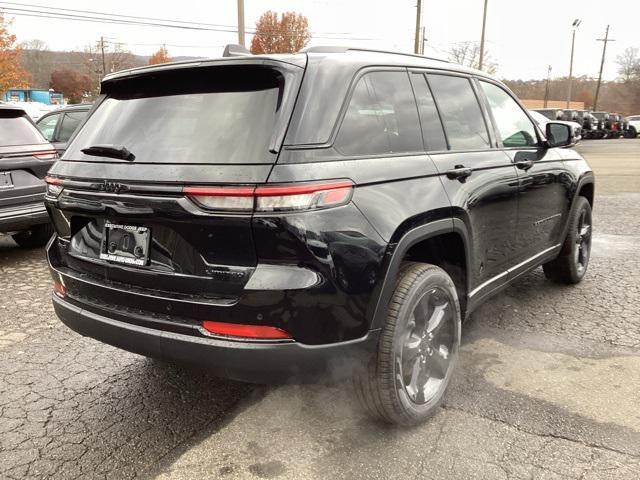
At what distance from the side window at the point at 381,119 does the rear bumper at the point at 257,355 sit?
83 cm

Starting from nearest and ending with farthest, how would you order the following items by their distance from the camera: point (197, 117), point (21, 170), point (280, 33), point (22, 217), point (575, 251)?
point (197, 117), point (575, 251), point (22, 217), point (21, 170), point (280, 33)

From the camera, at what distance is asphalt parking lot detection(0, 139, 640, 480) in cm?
238

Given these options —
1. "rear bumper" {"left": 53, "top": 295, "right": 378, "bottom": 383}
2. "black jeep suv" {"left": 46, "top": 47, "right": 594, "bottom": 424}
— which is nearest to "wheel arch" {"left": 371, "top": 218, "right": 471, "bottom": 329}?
"black jeep suv" {"left": 46, "top": 47, "right": 594, "bottom": 424}

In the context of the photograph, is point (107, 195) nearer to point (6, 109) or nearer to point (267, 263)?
point (267, 263)

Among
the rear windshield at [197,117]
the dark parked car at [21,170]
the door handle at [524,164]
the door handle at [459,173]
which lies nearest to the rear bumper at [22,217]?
the dark parked car at [21,170]

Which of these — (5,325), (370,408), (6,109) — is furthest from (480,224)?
(6,109)

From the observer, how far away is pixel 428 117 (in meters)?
2.91

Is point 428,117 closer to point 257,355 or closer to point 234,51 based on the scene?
point 234,51

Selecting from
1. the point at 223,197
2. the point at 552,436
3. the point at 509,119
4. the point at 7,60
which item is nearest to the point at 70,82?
the point at 7,60

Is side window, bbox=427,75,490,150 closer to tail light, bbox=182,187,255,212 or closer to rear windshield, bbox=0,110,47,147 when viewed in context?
tail light, bbox=182,187,255,212

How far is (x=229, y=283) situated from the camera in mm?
2139

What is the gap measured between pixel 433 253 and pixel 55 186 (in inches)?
77.4

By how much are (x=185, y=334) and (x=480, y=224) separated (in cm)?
175

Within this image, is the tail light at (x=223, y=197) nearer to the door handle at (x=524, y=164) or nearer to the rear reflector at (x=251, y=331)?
the rear reflector at (x=251, y=331)
